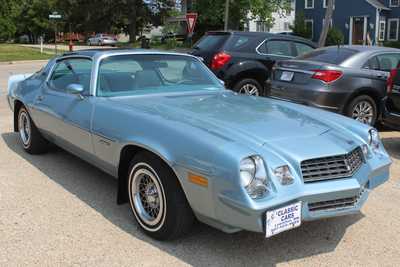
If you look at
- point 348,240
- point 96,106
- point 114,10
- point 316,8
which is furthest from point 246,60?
point 114,10

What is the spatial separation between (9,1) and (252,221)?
76.6 m

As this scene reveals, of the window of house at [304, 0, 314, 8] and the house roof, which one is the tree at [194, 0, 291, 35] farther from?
the house roof

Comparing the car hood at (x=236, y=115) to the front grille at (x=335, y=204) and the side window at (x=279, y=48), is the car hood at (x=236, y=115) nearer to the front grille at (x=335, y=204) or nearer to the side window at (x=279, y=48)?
the front grille at (x=335, y=204)

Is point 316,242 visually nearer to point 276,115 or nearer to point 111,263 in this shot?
point 276,115

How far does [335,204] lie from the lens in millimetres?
3688

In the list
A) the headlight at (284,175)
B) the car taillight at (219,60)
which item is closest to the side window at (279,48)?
the car taillight at (219,60)

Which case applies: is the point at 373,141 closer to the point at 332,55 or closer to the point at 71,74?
the point at 71,74

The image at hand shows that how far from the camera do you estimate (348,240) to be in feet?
13.6

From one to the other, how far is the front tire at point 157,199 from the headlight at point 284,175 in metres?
0.74

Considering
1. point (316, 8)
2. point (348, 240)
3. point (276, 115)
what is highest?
point (316, 8)

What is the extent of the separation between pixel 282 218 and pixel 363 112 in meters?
5.53

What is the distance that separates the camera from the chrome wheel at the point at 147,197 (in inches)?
157

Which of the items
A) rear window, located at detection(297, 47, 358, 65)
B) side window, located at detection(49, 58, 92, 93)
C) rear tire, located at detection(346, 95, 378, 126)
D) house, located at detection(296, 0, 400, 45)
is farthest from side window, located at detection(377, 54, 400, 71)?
house, located at detection(296, 0, 400, 45)

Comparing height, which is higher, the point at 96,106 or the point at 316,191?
the point at 96,106
